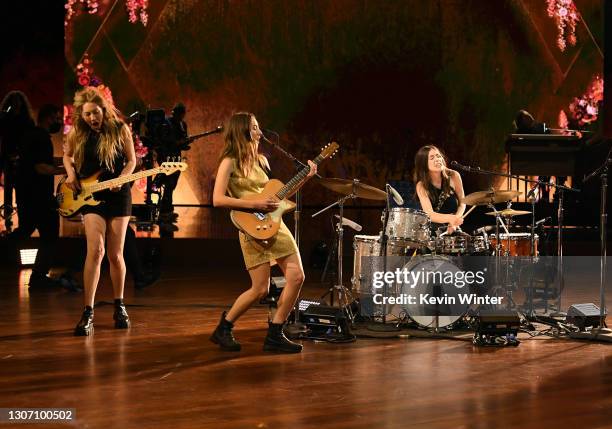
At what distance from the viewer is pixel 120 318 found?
666cm

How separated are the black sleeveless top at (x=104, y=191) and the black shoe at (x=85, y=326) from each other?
680 mm

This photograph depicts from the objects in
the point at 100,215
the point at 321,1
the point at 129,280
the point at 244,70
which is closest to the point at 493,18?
the point at 321,1

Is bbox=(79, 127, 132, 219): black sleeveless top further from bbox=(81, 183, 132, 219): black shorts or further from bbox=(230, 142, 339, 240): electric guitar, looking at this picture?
bbox=(230, 142, 339, 240): electric guitar

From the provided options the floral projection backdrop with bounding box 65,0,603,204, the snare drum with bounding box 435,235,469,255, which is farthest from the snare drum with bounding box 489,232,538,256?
the floral projection backdrop with bounding box 65,0,603,204

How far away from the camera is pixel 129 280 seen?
942cm

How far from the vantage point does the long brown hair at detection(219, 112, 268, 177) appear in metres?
5.75

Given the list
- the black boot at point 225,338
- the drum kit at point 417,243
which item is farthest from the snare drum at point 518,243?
the black boot at point 225,338

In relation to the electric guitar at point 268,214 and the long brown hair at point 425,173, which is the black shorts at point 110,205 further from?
the long brown hair at point 425,173

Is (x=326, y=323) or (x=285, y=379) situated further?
(x=326, y=323)

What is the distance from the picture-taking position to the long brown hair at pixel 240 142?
5.75m

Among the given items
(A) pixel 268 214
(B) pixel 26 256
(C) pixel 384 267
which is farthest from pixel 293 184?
(B) pixel 26 256

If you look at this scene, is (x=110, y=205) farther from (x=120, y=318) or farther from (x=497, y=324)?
(x=497, y=324)

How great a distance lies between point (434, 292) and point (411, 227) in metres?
0.50

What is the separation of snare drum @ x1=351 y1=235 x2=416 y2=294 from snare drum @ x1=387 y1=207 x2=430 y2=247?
0.11m
